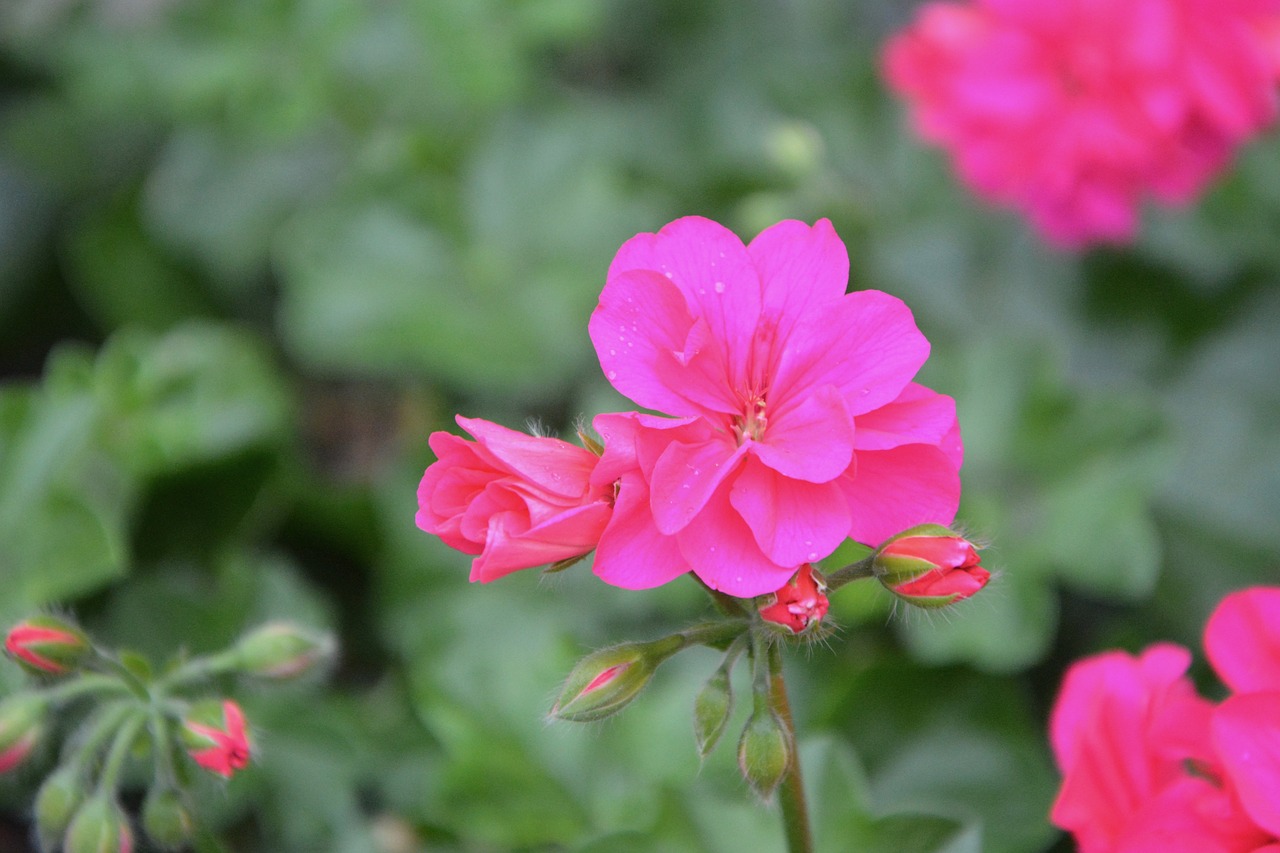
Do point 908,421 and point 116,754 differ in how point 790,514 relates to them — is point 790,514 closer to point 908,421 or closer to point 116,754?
point 908,421

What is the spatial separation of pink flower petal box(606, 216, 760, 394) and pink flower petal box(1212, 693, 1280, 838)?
0.43 meters

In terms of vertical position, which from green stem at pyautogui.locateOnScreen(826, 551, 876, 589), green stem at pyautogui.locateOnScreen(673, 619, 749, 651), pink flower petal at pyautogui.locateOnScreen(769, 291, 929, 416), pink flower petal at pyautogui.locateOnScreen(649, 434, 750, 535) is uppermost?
pink flower petal at pyautogui.locateOnScreen(769, 291, 929, 416)

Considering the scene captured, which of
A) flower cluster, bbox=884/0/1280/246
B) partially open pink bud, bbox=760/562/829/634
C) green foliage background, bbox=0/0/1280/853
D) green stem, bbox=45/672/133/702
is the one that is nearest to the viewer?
partially open pink bud, bbox=760/562/829/634

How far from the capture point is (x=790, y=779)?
81 cm

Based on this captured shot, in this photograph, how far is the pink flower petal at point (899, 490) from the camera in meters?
0.73

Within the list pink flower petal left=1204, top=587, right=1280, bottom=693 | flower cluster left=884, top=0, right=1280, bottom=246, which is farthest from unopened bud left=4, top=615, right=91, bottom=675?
flower cluster left=884, top=0, right=1280, bottom=246

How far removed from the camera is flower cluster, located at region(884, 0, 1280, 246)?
1523 mm

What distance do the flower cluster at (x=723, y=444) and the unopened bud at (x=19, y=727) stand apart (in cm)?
48

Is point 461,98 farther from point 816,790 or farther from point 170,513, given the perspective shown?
point 816,790

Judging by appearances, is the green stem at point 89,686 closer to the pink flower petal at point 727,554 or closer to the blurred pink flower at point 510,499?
the blurred pink flower at point 510,499

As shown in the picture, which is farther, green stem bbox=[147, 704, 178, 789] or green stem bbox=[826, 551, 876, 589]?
green stem bbox=[147, 704, 178, 789]

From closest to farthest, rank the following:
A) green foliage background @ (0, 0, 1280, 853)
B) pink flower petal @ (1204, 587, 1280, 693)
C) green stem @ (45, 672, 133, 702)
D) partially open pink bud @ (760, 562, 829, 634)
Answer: partially open pink bud @ (760, 562, 829, 634), pink flower petal @ (1204, 587, 1280, 693), green stem @ (45, 672, 133, 702), green foliage background @ (0, 0, 1280, 853)

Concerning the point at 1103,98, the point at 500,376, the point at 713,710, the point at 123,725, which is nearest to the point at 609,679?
the point at 713,710

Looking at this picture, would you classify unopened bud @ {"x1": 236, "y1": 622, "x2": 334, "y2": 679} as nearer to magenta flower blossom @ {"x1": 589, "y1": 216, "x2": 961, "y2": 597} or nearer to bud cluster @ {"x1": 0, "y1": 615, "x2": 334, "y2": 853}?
bud cluster @ {"x1": 0, "y1": 615, "x2": 334, "y2": 853}
